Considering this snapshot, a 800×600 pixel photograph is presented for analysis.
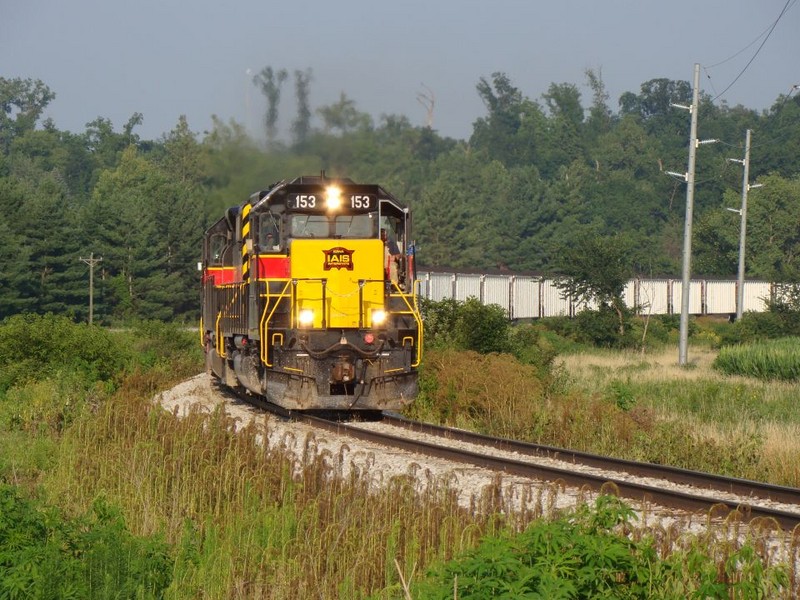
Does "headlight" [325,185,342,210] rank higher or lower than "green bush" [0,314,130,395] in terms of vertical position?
higher

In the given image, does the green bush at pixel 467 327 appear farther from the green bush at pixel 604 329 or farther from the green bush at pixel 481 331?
the green bush at pixel 604 329

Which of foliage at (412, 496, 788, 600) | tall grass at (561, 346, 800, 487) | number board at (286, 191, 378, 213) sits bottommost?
tall grass at (561, 346, 800, 487)

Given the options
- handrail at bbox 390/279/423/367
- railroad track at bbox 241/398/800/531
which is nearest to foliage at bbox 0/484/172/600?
railroad track at bbox 241/398/800/531

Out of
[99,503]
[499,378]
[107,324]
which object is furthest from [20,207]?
[99,503]

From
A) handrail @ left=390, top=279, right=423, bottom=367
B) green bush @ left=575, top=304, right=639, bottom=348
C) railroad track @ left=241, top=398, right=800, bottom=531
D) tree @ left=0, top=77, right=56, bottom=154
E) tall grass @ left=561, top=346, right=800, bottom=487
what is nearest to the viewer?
railroad track @ left=241, top=398, right=800, bottom=531

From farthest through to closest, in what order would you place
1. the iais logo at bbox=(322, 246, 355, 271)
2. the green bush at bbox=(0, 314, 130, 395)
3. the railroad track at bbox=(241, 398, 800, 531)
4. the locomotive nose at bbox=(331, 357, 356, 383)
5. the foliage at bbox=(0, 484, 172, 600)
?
the green bush at bbox=(0, 314, 130, 395)
the iais logo at bbox=(322, 246, 355, 271)
the locomotive nose at bbox=(331, 357, 356, 383)
the railroad track at bbox=(241, 398, 800, 531)
the foliage at bbox=(0, 484, 172, 600)

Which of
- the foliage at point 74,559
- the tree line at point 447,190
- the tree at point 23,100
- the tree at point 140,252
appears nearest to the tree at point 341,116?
the tree line at point 447,190

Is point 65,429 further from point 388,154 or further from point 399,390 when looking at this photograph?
point 388,154

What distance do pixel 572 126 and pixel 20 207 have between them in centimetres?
9461

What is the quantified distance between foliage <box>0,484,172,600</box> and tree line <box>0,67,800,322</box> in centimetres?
1591

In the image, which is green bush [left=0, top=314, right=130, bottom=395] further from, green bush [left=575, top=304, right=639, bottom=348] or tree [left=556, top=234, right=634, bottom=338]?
tree [left=556, top=234, right=634, bottom=338]

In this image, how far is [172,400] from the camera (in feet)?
69.7

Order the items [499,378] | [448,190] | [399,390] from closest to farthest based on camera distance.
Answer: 1. [399,390]
2. [499,378]
3. [448,190]

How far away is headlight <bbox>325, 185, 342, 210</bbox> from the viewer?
17.6 meters
